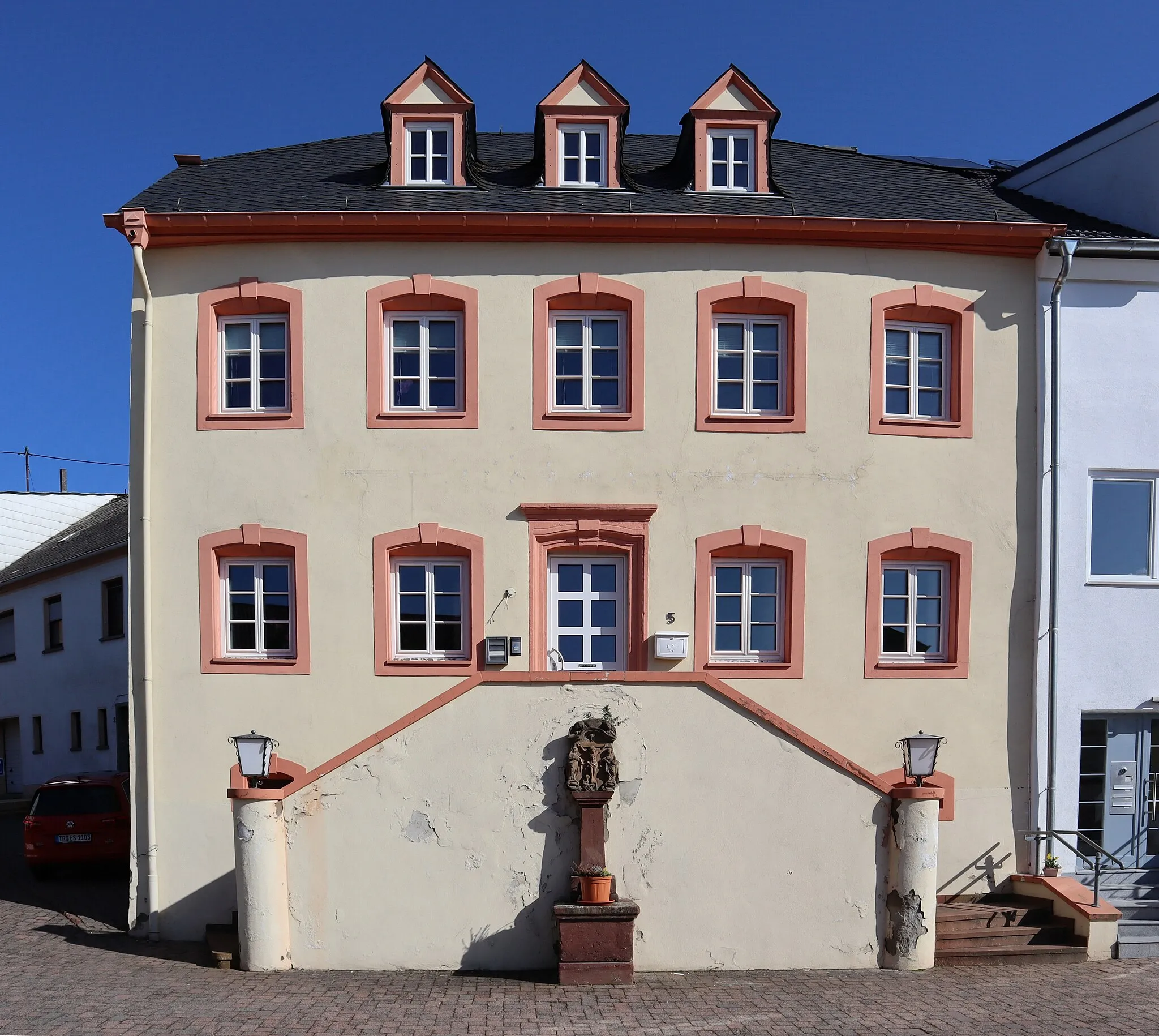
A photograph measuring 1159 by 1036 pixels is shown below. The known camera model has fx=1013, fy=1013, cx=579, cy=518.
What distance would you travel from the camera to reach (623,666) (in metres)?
12.9

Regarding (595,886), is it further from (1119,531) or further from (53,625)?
(53,625)

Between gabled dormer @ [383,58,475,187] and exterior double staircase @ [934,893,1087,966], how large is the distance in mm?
11093

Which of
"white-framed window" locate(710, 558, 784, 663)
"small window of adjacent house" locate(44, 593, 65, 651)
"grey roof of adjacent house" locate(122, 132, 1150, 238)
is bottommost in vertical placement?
"small window of adjacent house" locate(44, 593, 65, 651)

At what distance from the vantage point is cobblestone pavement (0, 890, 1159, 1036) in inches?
355

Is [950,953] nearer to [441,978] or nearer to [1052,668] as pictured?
[1052,668]

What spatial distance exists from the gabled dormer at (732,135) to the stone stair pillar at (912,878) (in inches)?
317

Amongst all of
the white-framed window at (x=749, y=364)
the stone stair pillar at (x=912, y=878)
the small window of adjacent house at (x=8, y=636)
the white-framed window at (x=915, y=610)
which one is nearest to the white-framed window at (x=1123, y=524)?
the white-framed window at (x=915, y=610)

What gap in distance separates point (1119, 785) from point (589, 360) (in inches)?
347

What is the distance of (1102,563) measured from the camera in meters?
13.3

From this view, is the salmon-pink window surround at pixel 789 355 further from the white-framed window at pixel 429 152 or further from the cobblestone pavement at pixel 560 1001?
the cobblestone pavement at pixel 560 1001

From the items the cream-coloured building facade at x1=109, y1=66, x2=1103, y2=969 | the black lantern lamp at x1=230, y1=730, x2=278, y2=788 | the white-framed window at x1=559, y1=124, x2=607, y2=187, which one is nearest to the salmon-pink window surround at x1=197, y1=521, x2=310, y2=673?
the cream-coloured building facade at x1=109, y1=66, x2=1103, y2=969

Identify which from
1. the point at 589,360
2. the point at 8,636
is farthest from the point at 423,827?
the point at 8,636

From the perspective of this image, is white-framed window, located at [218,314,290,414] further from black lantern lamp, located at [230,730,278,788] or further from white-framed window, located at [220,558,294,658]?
black lantern lamp, located at [230,730,278,788]

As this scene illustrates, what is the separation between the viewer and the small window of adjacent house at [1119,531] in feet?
43.7
